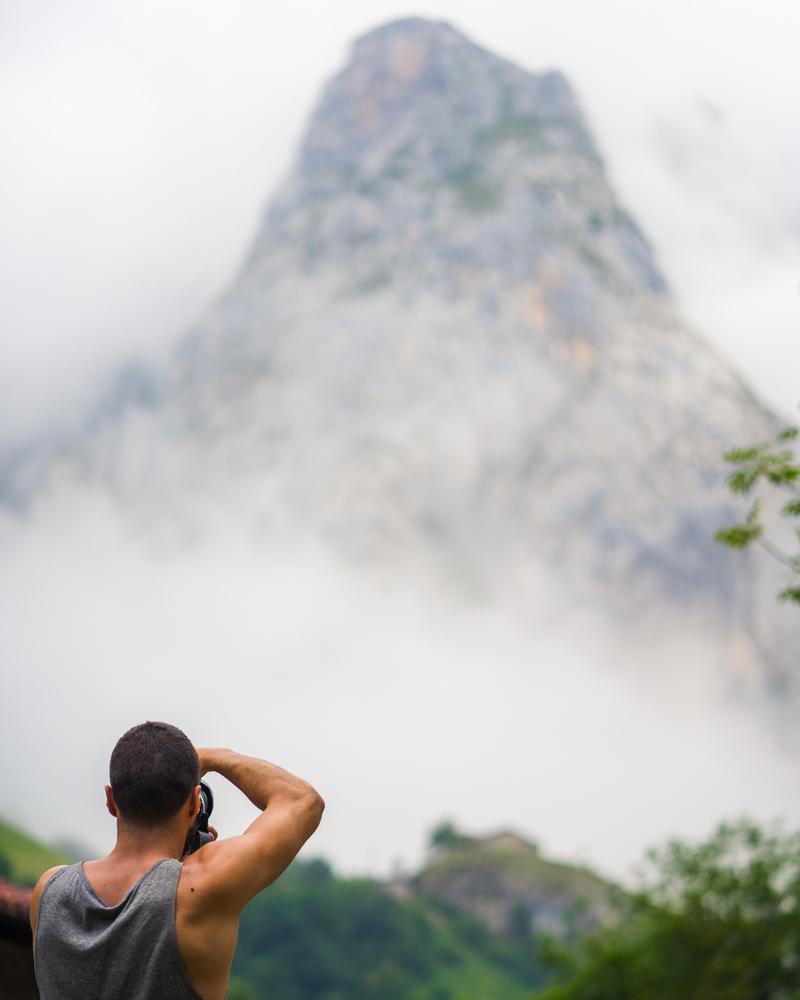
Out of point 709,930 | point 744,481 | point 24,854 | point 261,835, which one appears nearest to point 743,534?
point 744,481

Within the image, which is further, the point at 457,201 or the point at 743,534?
the point at 457,201

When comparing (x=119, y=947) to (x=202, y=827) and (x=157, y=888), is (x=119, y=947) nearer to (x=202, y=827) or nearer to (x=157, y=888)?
(x=157, y=888)

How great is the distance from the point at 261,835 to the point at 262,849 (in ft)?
0.12

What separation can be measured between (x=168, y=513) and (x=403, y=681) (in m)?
48.4

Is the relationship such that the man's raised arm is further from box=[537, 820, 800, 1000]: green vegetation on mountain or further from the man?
box=[537, 820, 800, 1000]: green vegetation on mountain

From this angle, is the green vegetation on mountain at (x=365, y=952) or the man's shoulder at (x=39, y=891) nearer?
the man's shoulder at (x=39, y=891)

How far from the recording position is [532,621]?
17100 centimetres

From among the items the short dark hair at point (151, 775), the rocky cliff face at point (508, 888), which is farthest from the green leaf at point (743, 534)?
the rocky cliff face at point (508, 888)

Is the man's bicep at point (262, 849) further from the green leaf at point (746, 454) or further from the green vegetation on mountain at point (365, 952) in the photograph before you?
the green vegetation on mountain at point (365, 952)

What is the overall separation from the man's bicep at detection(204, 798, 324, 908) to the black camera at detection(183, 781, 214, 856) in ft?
0.58

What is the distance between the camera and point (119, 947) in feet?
9.21

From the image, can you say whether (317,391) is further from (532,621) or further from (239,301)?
(532,621)

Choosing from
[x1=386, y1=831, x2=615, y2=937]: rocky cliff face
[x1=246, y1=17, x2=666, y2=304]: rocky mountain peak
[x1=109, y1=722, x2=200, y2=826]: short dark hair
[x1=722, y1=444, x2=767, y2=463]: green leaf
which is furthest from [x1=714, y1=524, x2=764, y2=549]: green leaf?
[x1=246, y1=17, x2=666, y2=304]: rocky mountain peak

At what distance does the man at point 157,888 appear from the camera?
110 inches
